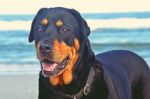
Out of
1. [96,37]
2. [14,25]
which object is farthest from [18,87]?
[14,25]

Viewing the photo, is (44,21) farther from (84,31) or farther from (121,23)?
(121,23)

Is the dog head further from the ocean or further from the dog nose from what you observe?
the ocean

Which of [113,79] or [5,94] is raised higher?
[113,79]

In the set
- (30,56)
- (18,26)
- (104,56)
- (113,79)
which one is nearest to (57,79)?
(113,79)

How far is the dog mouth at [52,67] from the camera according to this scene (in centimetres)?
565

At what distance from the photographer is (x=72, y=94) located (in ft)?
19.4

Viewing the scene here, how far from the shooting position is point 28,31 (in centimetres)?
1780

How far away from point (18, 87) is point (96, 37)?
23.3ft

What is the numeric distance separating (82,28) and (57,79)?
535 millimetres

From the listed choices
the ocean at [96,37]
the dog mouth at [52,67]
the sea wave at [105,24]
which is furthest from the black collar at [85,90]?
the sea wave at [105,24]

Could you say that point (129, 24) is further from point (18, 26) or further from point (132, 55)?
point (132, 55)

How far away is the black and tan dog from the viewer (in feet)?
18.6

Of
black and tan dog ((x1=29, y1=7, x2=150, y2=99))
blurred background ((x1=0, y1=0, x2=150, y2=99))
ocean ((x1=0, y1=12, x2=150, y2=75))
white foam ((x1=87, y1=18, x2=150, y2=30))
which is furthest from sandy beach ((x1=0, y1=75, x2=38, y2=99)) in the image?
white foam ((x1=87, y1=18, x2=150, y2=30))

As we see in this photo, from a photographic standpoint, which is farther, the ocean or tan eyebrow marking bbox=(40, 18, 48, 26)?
the ocean
